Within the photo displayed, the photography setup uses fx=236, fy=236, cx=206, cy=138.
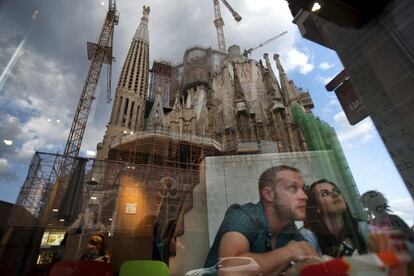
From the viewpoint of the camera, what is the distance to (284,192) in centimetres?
1045

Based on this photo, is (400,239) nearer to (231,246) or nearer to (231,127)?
(231,246)

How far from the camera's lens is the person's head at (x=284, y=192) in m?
9.80

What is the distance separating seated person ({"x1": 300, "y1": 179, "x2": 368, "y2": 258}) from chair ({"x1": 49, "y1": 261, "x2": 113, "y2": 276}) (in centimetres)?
833

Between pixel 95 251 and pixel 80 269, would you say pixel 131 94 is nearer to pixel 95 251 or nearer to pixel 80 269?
pixel 95 251

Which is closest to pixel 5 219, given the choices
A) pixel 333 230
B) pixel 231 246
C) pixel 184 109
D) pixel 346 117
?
pixel 231 246

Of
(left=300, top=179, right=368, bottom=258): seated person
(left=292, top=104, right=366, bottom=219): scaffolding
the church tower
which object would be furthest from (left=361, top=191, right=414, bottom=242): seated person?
the church tower

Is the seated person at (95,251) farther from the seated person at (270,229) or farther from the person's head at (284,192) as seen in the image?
the person's head at (284,192)

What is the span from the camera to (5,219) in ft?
19.2

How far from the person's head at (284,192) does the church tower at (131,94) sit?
54.6 feet

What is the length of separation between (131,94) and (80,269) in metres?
31.6

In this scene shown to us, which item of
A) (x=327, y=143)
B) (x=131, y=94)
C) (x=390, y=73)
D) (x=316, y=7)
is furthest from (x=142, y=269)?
(x=131, y=94)

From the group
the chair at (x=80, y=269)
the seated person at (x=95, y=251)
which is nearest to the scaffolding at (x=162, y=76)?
the seated person at (x=95, y=251)

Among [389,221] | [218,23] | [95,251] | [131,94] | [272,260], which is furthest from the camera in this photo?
[218,23]

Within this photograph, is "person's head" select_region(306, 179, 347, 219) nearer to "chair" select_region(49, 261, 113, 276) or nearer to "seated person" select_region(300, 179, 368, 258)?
"seated person" select_region(300, 179, 368, 258)
